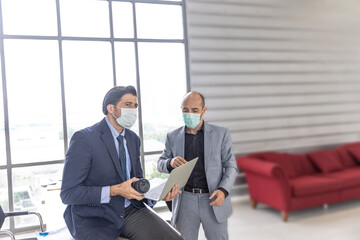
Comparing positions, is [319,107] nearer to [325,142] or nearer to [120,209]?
[325,142]

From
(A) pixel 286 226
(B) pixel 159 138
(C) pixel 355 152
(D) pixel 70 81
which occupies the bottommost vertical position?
(A) pixel 286 226

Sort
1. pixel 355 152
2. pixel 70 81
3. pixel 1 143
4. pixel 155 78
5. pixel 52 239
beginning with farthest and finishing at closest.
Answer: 1. pixel 355 152
2. pixel 155 78
3. pixel 70 81
4. pixel 1 143
5. pixel 52 239

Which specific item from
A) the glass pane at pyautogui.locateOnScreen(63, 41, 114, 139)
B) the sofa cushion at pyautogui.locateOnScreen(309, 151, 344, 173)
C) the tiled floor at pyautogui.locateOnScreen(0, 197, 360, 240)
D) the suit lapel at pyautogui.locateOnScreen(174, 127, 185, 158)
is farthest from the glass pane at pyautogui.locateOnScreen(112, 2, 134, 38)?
the sofa cushion at pyautogui.locateOnScreen(309, 151, 344, 173)

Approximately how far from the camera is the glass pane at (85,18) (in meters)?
4.27

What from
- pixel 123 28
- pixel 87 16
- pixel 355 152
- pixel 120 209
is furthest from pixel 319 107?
pixel 120 209

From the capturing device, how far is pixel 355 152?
5758 millimetres

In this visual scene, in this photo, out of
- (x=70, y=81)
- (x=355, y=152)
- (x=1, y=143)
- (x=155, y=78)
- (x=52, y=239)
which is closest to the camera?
(x=52, y=239)

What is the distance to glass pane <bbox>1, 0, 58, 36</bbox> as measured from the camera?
400 centimetres

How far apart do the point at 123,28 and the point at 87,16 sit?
1.68ft

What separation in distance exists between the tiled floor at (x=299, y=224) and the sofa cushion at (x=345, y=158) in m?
0.73

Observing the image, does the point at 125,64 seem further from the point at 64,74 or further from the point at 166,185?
the point at 166,185

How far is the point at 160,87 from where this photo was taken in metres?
4.81

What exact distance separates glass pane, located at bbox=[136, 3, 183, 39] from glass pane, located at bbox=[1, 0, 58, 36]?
1.19m

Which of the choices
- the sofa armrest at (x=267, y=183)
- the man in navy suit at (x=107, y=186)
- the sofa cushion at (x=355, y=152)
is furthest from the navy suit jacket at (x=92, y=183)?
the sofa cushion at (x=355, y=152)
